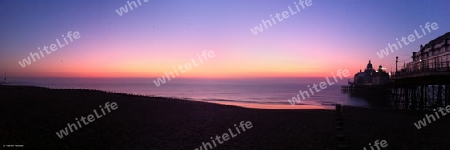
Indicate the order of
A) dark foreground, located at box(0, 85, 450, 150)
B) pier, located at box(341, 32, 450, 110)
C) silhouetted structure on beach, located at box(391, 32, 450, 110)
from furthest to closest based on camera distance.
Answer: pier, located at box(341, 32, 450, 110), silhouetted structure on beach, located at box(391, 32, 450, 110), dark foreground, located at box(0, 85, 450, 150)

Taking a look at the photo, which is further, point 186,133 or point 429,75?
point 429,75

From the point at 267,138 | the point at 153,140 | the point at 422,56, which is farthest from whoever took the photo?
the point at 422,56

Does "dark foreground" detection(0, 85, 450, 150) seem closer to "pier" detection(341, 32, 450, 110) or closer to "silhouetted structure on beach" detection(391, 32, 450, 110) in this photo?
"silhouetted structure on beach" detection(391, 32, 450, 110)

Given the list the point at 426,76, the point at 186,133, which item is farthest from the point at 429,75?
the point at 186,133

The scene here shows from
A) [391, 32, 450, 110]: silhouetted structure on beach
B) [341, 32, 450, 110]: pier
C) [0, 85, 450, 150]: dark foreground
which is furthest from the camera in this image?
[341, 32, 450, 110]: pier

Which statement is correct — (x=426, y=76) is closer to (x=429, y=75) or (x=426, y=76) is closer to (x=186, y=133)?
(x=429, y=75)

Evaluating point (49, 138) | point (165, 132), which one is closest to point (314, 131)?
point (165, 132)

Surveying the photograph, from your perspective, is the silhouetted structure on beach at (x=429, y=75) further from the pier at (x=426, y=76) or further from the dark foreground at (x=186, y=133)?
the dark foreground at (x=186, y=133)

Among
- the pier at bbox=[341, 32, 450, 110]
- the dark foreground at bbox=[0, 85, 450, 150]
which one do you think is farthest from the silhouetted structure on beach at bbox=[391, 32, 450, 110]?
the dark foreground at bbox=[0, 85, 450, 150]

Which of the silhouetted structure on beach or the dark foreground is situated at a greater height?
the dark foreground

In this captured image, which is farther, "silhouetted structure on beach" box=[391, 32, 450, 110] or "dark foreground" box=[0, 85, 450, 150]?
"silhouetted structure on beach" box=[391, 32, 450, 110]

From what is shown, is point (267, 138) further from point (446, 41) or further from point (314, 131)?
point (446, 41)

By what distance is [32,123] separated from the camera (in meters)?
13.5

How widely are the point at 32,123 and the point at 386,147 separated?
1422 cm
